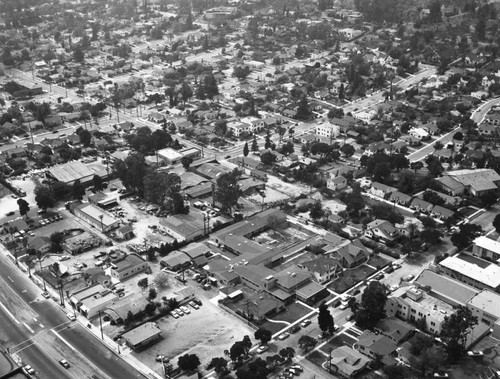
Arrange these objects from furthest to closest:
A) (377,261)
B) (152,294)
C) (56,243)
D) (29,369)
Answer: (56,243)
(377,261)
(152,294)
(29,369)

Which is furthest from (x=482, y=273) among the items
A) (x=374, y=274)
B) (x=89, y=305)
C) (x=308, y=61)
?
(x=308, y=61)

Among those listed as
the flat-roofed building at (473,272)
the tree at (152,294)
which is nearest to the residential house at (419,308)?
the flat-roofed building at (473,272)

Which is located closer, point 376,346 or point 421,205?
point 376,346

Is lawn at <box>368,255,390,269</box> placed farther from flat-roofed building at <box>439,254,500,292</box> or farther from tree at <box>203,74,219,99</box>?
tree at <box>203,74,219,99</box>

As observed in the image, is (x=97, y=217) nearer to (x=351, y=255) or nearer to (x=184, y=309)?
(x=184, y=309)

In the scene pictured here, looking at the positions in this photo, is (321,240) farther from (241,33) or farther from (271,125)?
(241,33)

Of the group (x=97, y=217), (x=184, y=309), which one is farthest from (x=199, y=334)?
(x=97, y=217)
